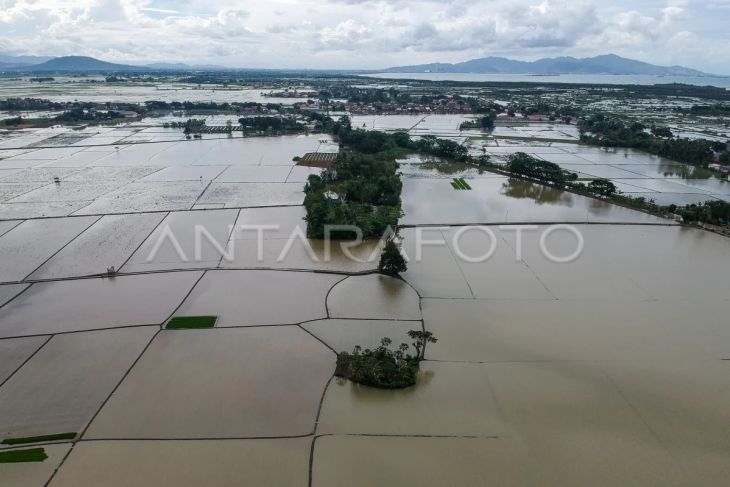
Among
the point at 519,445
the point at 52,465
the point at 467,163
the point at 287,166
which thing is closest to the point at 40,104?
the point at 287,166

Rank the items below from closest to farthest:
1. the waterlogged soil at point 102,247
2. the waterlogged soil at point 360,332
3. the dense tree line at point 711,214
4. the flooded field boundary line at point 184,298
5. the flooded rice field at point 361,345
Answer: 1. the flooded rice field at point 361,345
2. the waterlogged soil at point 360,332
3. the flooded field boundary line at point 184,298
4. the waterlogged soil at point 102,247
5. the dense tree line at point 711,214

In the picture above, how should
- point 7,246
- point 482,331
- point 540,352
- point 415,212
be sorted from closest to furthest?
point 540,352, point 482,331, point 7,246, point 415,212

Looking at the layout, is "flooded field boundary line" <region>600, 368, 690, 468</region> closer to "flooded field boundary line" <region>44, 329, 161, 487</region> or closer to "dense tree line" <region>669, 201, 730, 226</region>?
"flooded field boundary line" <region>44, 329, 161, 487</region>

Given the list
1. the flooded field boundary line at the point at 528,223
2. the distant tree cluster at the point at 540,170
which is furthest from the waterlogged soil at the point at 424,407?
the distant tree cluster at the point at 540,170

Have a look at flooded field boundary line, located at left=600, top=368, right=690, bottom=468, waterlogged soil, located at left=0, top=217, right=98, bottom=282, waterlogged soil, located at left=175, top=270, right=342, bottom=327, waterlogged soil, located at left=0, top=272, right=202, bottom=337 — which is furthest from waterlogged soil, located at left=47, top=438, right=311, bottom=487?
waterlogged soil, located at left=0, top=217, right=98, bottom=282

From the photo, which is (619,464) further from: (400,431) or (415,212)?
(415,212)

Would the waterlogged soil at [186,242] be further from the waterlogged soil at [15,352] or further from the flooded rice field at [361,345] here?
Answer: the waterlogged soil at [15,352]
